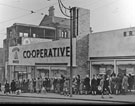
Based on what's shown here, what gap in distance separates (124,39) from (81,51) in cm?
356

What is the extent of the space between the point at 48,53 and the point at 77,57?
9.09 ft

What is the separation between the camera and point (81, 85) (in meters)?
15.9

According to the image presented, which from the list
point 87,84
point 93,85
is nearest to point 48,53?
point 87,84

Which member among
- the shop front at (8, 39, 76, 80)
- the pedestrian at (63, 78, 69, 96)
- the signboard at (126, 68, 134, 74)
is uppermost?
the shop front at (8, 39, 76, 80)

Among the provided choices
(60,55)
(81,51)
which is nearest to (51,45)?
(60,55)

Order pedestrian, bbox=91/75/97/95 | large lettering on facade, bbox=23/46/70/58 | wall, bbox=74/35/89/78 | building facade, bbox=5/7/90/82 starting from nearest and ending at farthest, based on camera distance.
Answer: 1. pedestrian, bbox=91/75/97/95
2. wall, bbox=74/35/89/78
3. building facade, bbox=5/7/90/82
4. large lettering on facade, bbox=23/46/70/58

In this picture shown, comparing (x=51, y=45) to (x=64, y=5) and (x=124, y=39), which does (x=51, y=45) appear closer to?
(x=64, y=5)

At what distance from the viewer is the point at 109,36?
1595cm

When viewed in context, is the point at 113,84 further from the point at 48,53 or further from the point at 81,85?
the point at 48,53

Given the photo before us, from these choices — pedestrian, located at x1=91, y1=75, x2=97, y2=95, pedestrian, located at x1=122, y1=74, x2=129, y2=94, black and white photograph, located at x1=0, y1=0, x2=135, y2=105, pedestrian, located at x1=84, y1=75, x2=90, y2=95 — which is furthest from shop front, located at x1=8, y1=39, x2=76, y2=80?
pedestrian, located at x1=122, y1=74, x2=129, y2=94

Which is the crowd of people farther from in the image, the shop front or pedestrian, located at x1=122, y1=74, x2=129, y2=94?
the shop front

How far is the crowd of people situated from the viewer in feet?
46.2

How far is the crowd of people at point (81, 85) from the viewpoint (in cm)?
1409

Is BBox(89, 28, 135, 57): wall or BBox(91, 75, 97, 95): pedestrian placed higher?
BBox(89, 28, 135, 57): wall
